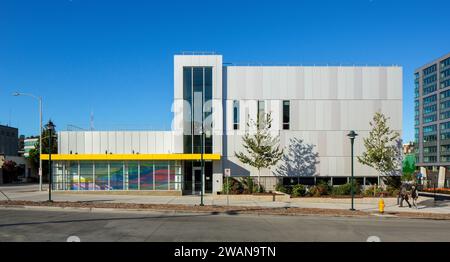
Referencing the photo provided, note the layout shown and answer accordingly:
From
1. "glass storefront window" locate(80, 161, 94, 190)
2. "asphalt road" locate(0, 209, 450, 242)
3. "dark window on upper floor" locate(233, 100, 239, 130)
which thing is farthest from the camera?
"dark window on upper floor" locate(233, 100, 239, 130)

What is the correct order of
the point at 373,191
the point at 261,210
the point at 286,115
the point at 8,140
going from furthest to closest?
the point at 8,140 → the point at 286,115 → the point at 373,191 → the point at 261,210

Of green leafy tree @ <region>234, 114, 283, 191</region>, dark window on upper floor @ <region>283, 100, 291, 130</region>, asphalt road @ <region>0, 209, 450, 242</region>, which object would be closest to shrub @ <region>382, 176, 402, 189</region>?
green leafy tree @ <region>234, 114, 283, 191</region>

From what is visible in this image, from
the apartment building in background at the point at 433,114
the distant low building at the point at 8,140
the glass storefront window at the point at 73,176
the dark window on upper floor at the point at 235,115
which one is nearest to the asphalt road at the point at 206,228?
the glass storefront window at the point at 73,176

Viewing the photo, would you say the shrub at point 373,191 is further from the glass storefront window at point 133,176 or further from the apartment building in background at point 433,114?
the apartment building in background at point 433,114

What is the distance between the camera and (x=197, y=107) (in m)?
31.7

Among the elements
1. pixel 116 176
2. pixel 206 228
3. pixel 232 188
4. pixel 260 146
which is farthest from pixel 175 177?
pixel 206 228

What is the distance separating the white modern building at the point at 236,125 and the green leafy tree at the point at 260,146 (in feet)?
2.42

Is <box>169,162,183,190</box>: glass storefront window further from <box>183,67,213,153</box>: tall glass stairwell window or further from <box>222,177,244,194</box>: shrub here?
<box>222,177,244,194</box>: shrub

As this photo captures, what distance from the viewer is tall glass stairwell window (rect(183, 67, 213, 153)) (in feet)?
104

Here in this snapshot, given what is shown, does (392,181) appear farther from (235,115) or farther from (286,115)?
(235,115)

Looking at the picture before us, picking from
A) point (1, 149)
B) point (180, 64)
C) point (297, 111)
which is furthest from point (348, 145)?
point (1, 149)

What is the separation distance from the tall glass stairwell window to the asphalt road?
13.2m

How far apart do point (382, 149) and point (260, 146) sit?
9.75m
